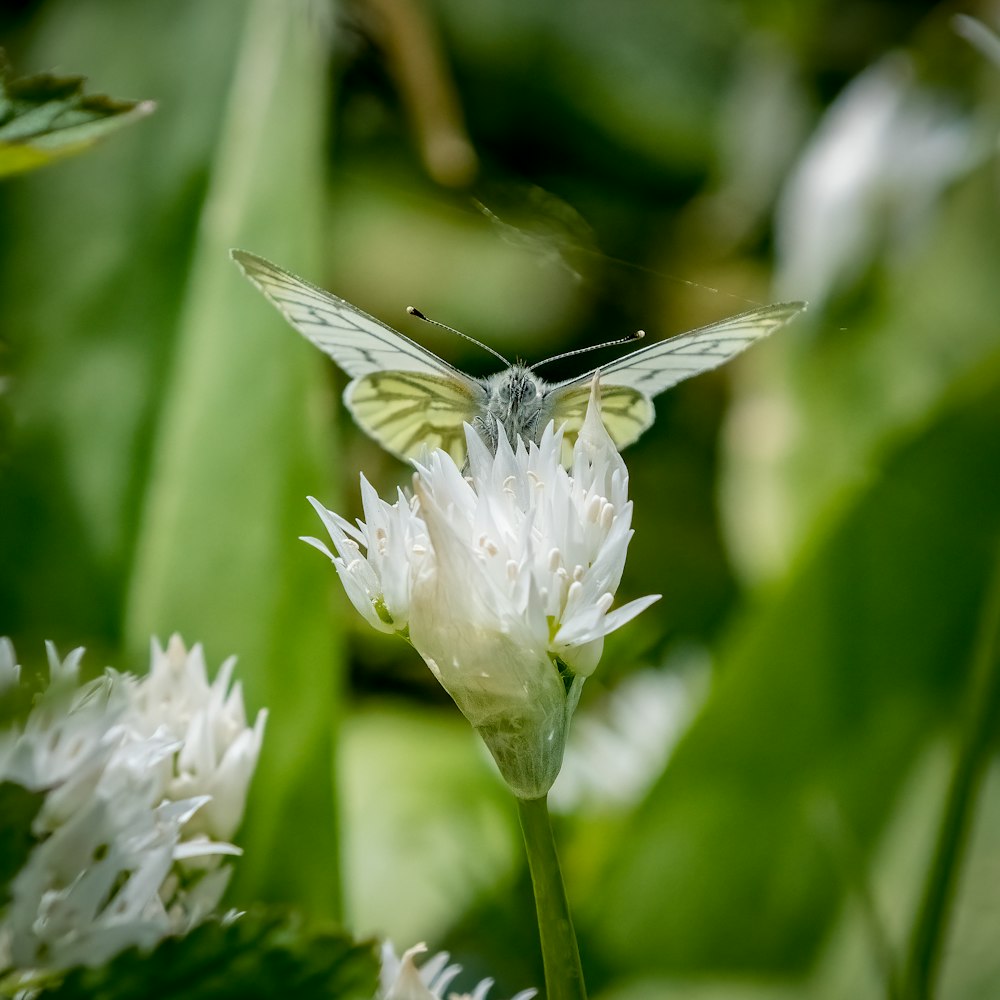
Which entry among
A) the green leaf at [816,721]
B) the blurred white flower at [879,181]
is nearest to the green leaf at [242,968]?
the green leaf at [816,721]

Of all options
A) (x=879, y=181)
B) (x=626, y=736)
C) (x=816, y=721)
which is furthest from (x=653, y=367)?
(x=879, y=181)

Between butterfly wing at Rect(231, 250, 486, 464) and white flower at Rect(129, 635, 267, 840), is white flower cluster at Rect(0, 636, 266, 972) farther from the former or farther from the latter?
butterfly wing at Rect(231, 250, 486, 464)

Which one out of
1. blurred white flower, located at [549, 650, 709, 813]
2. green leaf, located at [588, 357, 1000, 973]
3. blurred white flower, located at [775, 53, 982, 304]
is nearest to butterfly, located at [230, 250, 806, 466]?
green leaf, located at [588, 357, 1000, 973]

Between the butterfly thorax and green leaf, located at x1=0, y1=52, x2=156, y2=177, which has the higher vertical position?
green leaf, located at x1=0, y1=52, x2=156, y2=177

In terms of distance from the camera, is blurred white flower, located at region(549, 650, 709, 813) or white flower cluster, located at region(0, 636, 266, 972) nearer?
white flower cluster, located at region(0, 636, 266, 972)

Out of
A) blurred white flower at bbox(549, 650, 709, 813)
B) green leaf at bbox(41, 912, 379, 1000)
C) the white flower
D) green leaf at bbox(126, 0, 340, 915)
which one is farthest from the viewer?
blurred white flower at bbox(549, 650, 709, 813)

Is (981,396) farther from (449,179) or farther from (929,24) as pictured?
(929,24)

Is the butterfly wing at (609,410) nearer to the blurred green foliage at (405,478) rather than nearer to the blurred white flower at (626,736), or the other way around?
the blurred green foliage at (405,478)

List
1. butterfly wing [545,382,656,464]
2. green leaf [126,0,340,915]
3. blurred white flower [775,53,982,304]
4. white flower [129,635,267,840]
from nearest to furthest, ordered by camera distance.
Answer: white flower [129,635,267,840], butterfly wing [545,382,656,464], green leaf [126,0,340,915], blurred white flower [775,53,982,304]
